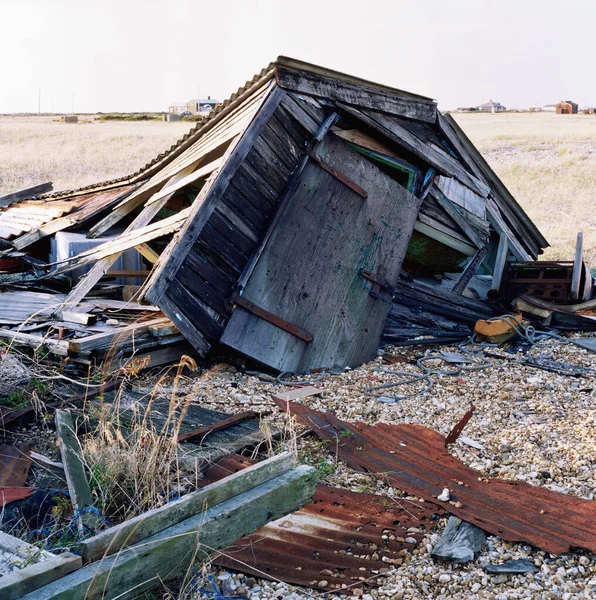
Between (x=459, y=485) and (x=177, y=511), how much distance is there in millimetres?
2240

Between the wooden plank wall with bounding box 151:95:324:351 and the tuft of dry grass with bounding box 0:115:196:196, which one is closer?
→ the wooden plank wall with bounding box 151:95:324:351

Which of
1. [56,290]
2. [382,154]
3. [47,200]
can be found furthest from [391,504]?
[47,200]

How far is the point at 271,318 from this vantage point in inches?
303

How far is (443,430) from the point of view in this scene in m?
6.13

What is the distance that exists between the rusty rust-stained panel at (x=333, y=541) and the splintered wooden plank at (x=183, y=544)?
0.18 m

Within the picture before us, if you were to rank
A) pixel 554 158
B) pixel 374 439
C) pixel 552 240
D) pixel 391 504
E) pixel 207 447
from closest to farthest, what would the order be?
pixel 391 504 → pixel 207 447 → pixel 374 439 → pixel 552 240 → pixel 554 158

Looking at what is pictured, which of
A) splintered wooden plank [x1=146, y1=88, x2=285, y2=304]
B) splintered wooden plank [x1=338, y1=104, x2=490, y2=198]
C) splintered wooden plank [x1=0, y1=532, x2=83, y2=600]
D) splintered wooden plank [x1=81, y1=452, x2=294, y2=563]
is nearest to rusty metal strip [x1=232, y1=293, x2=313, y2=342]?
splintered wooden plank [x1=146, y1=88, x2=285, y2=304]

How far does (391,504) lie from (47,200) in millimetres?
9397

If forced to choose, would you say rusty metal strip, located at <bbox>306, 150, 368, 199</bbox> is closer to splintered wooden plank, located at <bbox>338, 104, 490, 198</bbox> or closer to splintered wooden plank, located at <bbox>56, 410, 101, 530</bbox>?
splintered wooden plank, located at <bbox>338, 104, 490, 198</bbox>

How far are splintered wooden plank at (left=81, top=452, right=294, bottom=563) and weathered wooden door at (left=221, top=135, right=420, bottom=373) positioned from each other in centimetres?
350

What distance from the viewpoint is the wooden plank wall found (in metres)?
7.32

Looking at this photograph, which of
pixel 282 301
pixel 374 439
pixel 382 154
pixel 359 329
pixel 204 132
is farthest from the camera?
pixel 204 132

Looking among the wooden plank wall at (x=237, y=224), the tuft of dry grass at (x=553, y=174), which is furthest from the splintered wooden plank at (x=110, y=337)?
the tuft of dry grass at (x=553, y=174)

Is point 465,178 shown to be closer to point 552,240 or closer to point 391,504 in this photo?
point 391,504
